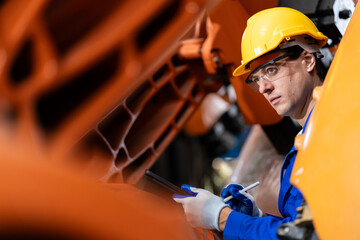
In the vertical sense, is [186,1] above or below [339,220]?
above

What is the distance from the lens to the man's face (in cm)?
149

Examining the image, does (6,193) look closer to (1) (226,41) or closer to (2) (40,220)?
(2) (40,220)

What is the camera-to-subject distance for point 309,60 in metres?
1.52

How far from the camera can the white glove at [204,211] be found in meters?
1.33

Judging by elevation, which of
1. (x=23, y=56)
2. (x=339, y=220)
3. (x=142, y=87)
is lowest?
(x=339, y=220)

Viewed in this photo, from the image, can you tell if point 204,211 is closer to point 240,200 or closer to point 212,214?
point 212,214

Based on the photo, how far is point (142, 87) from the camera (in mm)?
2035

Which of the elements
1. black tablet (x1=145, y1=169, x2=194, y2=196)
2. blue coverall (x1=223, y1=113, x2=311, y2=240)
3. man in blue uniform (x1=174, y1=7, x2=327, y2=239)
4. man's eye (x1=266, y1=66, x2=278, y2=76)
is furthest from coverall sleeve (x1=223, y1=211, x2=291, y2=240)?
man's eye (x1=266, y1=66, x2=278, y2=76)

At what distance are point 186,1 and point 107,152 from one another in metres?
1.00

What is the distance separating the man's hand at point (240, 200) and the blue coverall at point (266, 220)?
0.17 m

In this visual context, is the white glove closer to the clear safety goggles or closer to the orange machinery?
the orange machinery

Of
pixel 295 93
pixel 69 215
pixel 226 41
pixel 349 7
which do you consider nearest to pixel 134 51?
pixel 69 215

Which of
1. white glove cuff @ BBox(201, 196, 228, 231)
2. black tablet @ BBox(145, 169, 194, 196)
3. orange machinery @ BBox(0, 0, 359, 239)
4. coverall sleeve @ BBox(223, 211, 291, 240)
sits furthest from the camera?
black tablet @ BBox(145, 169, 194, 196)

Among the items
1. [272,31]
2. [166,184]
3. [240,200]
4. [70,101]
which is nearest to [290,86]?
[272,31]
